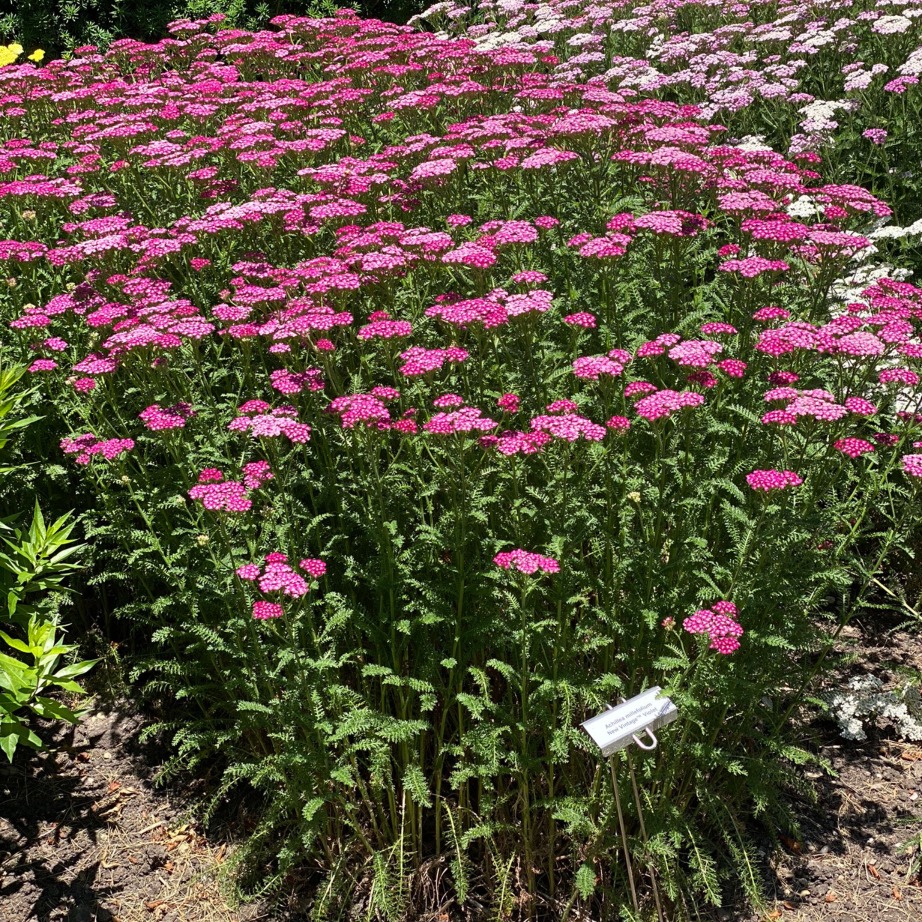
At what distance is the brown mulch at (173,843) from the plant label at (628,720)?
1.31 metres

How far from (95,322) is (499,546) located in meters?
1.98

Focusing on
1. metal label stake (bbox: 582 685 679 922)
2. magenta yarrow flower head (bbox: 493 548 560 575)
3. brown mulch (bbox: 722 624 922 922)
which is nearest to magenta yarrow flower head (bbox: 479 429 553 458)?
magenta yarrow flower head (bbox: 493 548 560 575)

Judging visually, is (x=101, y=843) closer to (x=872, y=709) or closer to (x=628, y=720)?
(x=628, y=720)

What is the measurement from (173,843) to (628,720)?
232 cm

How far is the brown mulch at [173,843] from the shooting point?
3.57 m

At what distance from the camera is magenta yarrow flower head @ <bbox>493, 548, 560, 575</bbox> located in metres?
2.85

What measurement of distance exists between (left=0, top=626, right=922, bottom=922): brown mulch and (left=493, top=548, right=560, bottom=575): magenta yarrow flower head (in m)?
1.60

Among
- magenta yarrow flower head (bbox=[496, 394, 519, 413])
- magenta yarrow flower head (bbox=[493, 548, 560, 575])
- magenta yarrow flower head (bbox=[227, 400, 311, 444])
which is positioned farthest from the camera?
magenta yarrow flower head (bbox=[496, 394, 519, 413])

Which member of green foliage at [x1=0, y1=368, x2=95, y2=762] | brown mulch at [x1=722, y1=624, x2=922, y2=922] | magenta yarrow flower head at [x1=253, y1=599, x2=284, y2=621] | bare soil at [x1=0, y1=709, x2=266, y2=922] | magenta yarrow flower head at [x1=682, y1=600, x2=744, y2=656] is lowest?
brown mulch at [x1=722, y1=624, x2=922, y2=922]

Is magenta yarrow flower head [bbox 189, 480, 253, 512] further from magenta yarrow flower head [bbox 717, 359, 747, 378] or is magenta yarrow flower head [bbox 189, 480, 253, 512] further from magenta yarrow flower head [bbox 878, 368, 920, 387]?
magenta yarrow flower head [bbox 878, 368, 920, 387]

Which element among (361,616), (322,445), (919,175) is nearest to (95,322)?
(322,445)

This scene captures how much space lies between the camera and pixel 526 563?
9.41 ft

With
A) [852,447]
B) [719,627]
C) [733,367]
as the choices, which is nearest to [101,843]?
[719,627]

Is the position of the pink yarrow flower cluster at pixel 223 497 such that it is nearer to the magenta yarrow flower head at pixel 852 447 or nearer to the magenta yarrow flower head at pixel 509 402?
the magenta yarrow flower head at pixel 509 402
